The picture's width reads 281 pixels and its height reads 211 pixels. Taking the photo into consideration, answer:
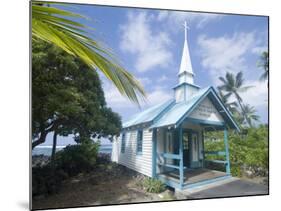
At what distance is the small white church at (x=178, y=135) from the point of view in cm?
330

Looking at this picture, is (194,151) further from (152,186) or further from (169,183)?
(152,186)

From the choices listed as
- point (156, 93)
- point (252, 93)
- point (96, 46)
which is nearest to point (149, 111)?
point (156, 93)

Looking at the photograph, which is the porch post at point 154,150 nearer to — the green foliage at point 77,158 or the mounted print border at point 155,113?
the mounted print border at point 155,113

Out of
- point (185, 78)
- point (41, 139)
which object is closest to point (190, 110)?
point (185, 78)

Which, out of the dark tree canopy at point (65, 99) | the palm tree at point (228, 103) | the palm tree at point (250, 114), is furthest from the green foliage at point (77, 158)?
the palm tree at point (250, 114)

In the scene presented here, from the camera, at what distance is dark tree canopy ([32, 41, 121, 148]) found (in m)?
2.90

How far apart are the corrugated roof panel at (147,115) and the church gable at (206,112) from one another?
434 millimetres

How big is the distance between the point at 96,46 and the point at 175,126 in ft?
8.55

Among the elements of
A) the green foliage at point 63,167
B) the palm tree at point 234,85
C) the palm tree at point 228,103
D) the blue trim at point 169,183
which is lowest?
the blue trim at point 169,183

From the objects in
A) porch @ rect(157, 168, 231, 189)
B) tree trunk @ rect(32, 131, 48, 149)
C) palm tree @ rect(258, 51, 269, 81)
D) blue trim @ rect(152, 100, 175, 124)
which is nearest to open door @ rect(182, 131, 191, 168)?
porch @ rect(157, 168, 231, 189)

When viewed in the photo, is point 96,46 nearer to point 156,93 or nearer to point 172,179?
point 156,93

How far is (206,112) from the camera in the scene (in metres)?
3.58

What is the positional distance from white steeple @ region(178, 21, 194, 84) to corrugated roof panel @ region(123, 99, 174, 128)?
0.36 m
